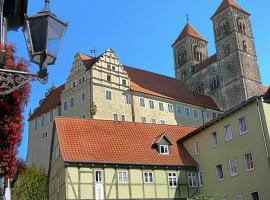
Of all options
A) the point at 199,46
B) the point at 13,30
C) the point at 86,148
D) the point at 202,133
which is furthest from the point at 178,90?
the point at 13,30

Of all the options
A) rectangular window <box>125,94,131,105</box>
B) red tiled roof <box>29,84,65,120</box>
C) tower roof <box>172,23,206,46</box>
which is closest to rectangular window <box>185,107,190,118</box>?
rectangular window <box>125,94,131,105</box>

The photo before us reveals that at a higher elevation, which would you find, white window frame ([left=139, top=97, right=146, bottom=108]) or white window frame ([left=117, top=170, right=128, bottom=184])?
white window frame ([left=139, top=97, right=146, bottom=108])

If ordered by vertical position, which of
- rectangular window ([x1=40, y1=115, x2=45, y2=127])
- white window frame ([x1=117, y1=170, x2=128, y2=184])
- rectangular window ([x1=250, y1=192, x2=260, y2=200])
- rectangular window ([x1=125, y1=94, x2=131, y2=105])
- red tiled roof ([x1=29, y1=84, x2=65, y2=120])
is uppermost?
red tiled roof ([x1=29, y1=84, x2=65, y2=120])

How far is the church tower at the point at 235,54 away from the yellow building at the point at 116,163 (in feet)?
129

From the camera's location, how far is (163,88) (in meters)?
68.8

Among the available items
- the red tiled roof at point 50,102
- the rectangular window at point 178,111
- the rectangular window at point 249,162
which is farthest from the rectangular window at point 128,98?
the rectangular window at point 249,162

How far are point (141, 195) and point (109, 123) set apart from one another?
7.38 meters

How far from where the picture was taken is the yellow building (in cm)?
3256

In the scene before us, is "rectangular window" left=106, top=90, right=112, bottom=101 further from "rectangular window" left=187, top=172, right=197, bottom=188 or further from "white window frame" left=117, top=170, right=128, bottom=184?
"white window frame" left=117, top=170, right=128, bottom=184

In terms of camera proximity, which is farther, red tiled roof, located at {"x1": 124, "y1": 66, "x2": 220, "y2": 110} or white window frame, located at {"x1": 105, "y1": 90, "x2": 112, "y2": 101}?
red tiled roof, located at {"x1": 124, "y1": 66, "x2": 220, "y2": 110}

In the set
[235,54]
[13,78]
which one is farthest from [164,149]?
[235,54]

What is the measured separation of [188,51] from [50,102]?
39.4 meters

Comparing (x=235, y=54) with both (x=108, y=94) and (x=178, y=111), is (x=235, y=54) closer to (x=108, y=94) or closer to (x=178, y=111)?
(x=178, y=111)

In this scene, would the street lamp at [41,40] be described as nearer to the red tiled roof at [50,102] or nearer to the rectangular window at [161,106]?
the red tiled roof at [50,102]
